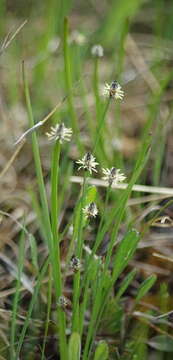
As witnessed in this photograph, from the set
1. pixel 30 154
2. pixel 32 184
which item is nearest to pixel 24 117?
pixel 30 154

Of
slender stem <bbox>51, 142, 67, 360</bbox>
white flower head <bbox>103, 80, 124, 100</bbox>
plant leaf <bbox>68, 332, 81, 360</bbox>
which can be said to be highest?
white flower head <bbox>103, 80, 124, 100</bbox>

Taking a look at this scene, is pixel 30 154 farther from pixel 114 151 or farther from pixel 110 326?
A: pixel 110 326

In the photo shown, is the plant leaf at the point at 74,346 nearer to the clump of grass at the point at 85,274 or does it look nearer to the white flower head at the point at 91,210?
the clump of grass at the point at 85,274

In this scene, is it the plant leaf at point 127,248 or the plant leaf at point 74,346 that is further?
the plant leaf at point 127,248

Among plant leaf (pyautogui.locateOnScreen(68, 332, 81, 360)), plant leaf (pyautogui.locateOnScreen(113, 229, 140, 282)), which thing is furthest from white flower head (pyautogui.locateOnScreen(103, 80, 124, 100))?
plant leaf (pyautogui.locateOnScreen(68, 332, 81, 360))

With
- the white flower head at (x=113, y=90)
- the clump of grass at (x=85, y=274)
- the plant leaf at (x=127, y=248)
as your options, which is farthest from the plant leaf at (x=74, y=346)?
the white flower head at (x=113, y=90)

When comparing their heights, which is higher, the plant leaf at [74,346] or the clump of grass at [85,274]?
the clump of grass at [85,274]

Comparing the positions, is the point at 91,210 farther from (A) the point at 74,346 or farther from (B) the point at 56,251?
(A) the point at 74,346

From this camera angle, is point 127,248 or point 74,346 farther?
point 127,248

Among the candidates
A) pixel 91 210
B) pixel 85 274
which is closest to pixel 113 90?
pixel 91 210

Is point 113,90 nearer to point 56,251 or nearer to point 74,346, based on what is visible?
point 56,251

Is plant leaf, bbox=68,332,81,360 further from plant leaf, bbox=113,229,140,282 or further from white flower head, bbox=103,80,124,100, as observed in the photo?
white flower head, bbox=103,80,124,100

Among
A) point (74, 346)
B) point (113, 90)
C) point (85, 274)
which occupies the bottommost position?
point (74, 346)

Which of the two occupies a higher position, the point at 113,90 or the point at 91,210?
the point at 113,90
